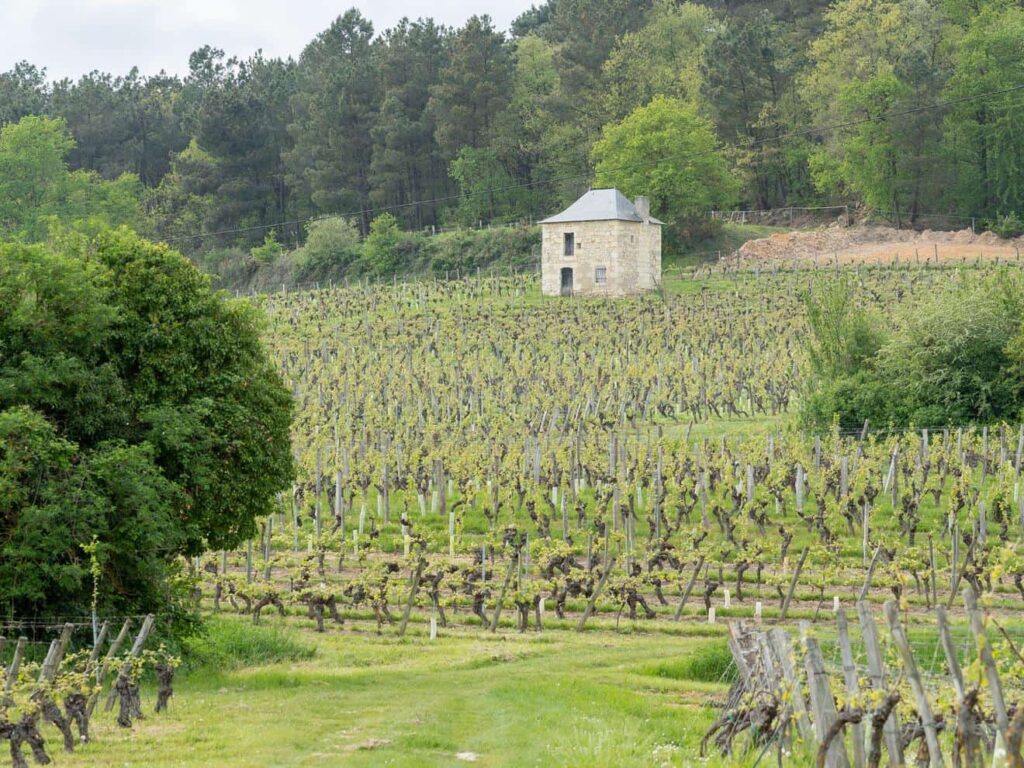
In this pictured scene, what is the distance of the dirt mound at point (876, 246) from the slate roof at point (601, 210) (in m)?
7.21

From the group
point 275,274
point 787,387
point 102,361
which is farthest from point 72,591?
point 275,274

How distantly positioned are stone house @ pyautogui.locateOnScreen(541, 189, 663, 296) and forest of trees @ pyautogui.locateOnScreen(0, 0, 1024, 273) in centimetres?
907

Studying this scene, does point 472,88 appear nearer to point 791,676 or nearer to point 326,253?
point 326,253

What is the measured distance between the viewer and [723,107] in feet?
289

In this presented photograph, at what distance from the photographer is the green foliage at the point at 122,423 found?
18203 millimetres

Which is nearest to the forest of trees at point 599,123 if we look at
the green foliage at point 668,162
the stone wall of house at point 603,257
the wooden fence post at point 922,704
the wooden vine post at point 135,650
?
the green foliage at point 668,162

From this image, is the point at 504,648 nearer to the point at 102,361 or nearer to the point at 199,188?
the point at 102,361

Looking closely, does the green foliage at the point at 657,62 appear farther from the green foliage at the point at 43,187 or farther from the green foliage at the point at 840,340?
the green foliage at the point at 840,340

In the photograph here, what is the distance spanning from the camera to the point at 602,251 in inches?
2635

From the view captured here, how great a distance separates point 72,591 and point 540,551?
33.2ft

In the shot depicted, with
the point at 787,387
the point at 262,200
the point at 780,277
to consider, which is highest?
the point at 262,200

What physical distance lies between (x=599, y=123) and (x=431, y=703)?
7760cm

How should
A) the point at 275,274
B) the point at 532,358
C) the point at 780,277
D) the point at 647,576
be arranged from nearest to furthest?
the point at 647,576
the point at 532,358
the point at 780,277
the point at 275,274

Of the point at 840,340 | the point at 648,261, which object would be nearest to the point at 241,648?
the point at 840,340
